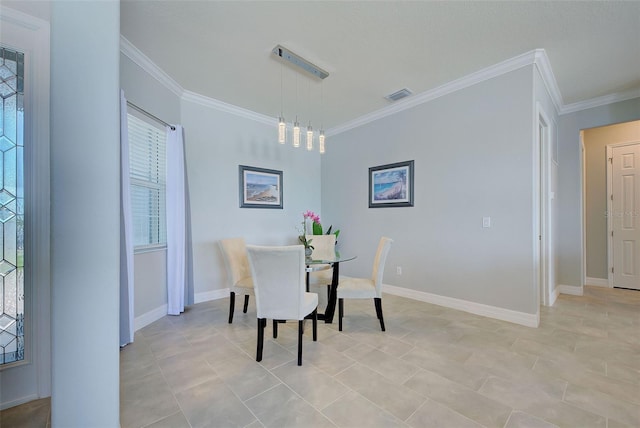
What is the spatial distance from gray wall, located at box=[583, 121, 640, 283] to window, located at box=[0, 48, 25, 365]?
671 cm

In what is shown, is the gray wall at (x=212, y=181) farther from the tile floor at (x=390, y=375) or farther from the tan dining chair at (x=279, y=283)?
the tan dining chair at (x=279, y=283)

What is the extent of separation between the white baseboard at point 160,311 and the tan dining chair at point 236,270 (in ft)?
2.52

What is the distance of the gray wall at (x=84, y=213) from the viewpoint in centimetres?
106

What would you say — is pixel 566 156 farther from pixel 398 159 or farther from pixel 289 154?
pixel 289 154

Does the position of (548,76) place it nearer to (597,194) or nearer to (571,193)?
(571,193)

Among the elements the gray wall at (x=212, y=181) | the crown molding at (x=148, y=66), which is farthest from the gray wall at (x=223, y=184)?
the crown molding at (x=148, y=66)

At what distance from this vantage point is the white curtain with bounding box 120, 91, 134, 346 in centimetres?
220

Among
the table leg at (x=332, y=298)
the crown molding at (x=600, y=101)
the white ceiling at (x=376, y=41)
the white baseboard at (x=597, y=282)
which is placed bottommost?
the white baseboard at (x=597, y=282)

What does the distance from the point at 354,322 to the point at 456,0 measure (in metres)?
2.98

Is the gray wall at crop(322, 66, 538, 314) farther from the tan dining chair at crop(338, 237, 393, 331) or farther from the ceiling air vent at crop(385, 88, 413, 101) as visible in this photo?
the tan dining chair at crop(338, 237, 393, 331)

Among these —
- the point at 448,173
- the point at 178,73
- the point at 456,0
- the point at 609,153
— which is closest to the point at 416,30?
the point at 456,0

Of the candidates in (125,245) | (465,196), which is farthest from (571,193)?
(125,245)

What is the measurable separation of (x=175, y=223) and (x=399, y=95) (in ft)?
10.7

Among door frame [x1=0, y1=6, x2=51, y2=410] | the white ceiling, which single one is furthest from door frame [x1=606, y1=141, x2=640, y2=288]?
door frame [x1=0, y1=6, x2=51, y2=410]
